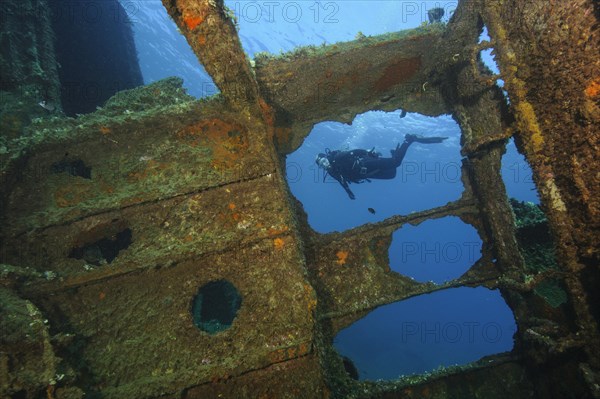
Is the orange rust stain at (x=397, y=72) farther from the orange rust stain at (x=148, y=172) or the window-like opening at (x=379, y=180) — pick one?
the window-like opening at (x=379, y=180)

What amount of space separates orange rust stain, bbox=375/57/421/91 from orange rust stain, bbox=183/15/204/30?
95.2 inches

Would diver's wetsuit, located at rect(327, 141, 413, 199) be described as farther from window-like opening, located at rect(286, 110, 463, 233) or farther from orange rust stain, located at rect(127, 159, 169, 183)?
window-like opening, located at rect(286, 110, 463, 233)

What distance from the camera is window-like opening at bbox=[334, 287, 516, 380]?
44969 mm

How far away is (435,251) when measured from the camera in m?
91.2

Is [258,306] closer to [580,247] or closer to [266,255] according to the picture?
[266,255]

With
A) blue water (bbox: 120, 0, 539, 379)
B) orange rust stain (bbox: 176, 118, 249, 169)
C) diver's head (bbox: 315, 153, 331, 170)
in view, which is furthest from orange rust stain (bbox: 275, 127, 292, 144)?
blue water (bbox: 120, 0, 539, 379)

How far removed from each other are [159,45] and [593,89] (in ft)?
144

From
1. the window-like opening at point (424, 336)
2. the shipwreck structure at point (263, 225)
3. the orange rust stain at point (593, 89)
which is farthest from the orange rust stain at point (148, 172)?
the window-like opening at point (424, 336)

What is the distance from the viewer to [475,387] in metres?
3.41

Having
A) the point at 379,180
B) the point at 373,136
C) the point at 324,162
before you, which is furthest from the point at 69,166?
the point at 379,180

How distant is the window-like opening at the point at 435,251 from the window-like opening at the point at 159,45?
65570mm

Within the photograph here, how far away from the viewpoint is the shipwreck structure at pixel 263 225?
2.47 metres

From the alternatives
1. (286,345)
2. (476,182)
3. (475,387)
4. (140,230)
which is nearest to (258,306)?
(286,345)

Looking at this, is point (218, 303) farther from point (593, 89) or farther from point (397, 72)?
point (593, 89)
